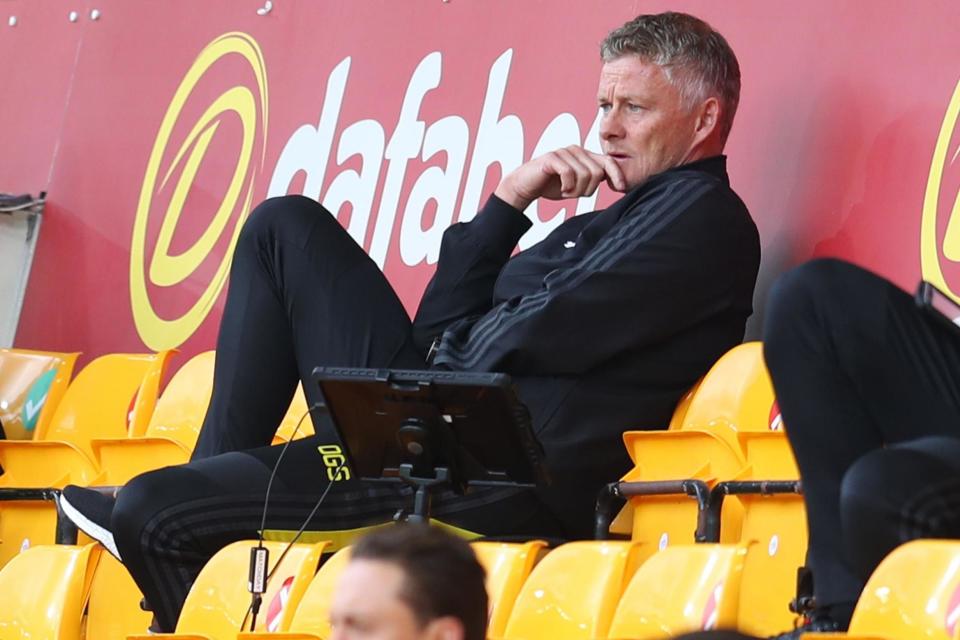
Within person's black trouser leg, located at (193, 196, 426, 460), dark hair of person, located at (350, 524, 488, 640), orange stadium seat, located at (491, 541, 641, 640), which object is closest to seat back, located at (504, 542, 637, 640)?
orange stadium seat, located at (491, 541, 641, 640)

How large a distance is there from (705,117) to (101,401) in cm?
195

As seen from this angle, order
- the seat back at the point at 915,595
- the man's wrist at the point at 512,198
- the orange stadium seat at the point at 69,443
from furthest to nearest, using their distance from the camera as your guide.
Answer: the orange stadium seat at the point at 69,443
the man's wrist at the point at 512,198
the seat back at the point at 915,595

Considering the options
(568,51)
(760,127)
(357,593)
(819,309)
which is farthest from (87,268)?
(357,593)

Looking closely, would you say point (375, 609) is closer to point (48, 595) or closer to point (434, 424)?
point (434, 424)

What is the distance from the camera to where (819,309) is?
6.53ft

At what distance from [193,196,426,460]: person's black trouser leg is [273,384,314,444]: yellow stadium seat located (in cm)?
59

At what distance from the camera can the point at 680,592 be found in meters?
2.09

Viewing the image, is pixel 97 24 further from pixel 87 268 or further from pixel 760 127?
pixel 760 127

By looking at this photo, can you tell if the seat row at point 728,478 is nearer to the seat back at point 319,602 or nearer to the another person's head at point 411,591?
the seat back at point 319,602

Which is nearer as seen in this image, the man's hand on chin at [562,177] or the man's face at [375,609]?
the man's face at [375,609]

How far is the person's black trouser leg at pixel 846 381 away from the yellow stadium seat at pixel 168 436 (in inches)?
76.5

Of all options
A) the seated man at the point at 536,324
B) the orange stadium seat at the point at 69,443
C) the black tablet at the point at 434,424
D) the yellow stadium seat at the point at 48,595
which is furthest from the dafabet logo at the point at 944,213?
the orange stadium seat at the point at 69,443

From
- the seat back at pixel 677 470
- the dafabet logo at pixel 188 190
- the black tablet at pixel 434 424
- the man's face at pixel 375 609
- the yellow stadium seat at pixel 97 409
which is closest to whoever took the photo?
the man's face at pixel 375 609

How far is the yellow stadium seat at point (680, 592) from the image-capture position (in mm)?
2010
